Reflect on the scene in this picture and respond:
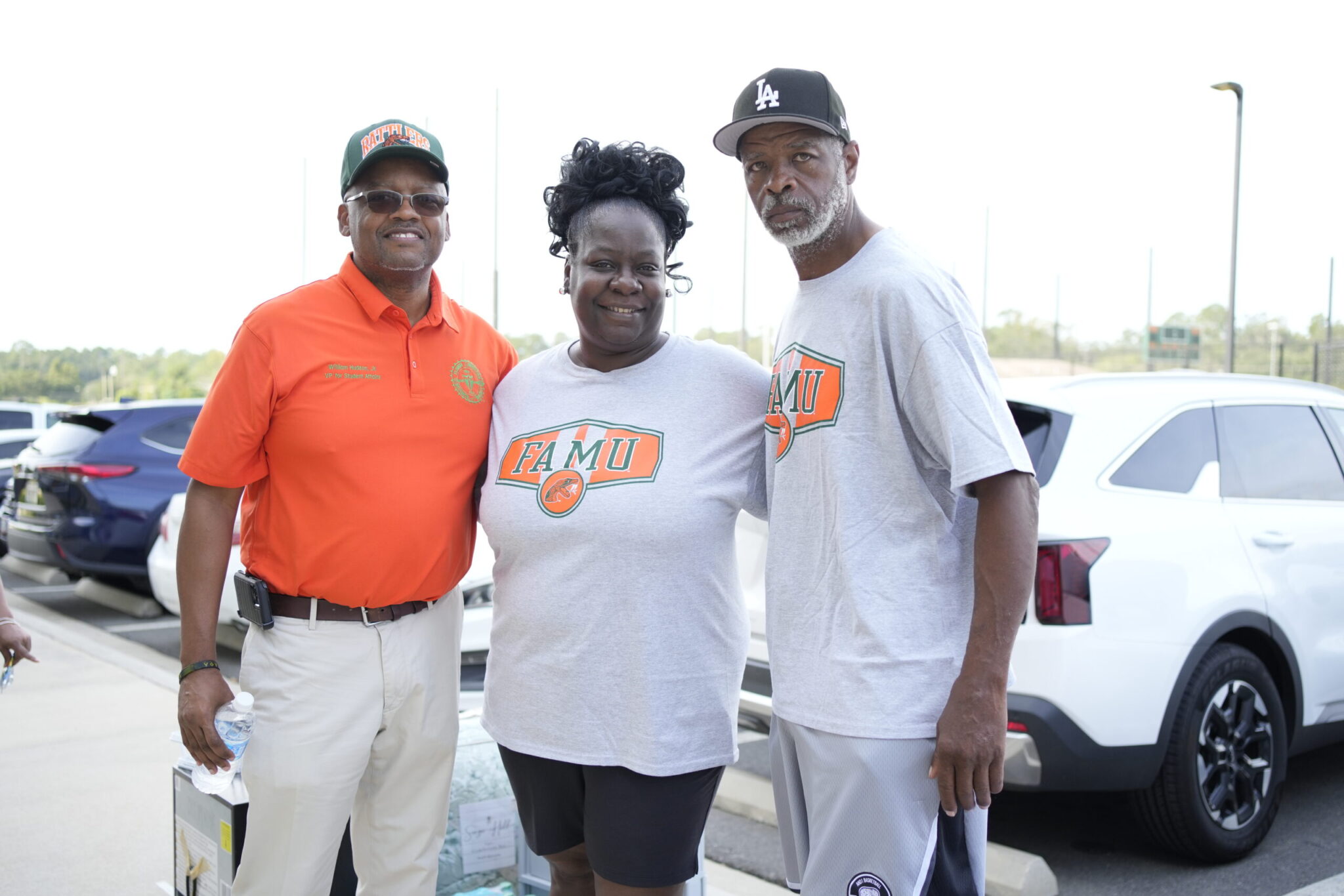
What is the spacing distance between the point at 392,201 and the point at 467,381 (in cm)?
45

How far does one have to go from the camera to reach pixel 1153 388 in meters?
4.09

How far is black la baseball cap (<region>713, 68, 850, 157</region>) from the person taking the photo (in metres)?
2.19

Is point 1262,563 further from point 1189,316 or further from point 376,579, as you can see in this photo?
point 1189,316

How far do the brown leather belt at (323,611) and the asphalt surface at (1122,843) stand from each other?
2.07m

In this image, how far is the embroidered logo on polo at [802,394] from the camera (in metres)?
2.09

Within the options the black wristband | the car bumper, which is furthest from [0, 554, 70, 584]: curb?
the car bumper

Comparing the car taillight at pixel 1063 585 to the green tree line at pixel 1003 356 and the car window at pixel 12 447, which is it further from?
the green tree line at pixel 1003 356

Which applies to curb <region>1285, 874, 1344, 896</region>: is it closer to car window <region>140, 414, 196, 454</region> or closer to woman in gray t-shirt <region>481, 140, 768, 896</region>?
woman in gray t-shirt <region>481, 140, 768, 896</region>

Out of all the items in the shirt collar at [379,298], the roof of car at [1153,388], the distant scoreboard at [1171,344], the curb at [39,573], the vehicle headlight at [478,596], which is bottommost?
the curb at [39,573]

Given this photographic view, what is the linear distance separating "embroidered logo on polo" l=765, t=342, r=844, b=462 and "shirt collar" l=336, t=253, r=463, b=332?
34.5 inches

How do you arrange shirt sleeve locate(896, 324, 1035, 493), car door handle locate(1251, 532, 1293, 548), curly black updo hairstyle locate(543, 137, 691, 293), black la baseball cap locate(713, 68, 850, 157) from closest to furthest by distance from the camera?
shirt sleeve locate(896, 324, 1035, 493)
black la baseball cap locate(713, 68, 850, 157)
curly black updo hairstyle locate(543, 137, 691, 293)
car door handle locate(1251, 532, 1293, 548)

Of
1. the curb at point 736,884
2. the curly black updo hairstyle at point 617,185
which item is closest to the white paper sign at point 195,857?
the curb at point 736,884

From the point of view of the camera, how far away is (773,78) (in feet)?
7.26

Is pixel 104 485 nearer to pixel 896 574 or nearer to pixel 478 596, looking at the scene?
pixel 478 596
